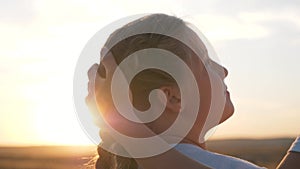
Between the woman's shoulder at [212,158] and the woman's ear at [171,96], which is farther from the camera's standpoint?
the woman's ear at [171,96]

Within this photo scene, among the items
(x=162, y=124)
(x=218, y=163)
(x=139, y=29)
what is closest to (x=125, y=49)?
(x=139, y=29)

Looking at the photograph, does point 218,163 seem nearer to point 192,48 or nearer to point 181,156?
point 181,156

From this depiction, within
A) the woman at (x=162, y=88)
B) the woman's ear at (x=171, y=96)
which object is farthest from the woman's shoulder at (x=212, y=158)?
the woman's ear at (x=171, y=96)

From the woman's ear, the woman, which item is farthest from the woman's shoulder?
the woman's ear

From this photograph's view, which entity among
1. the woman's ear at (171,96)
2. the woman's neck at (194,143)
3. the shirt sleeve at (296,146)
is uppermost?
the woman's ear at (171,96)

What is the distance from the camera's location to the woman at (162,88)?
2262mm

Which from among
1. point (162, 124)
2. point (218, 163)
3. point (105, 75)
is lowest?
point (218, 163)

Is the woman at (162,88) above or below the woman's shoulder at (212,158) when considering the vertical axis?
above

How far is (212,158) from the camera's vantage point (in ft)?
7.30

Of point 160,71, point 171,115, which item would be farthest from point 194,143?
point 160,71

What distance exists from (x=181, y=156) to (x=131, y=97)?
0.24 m

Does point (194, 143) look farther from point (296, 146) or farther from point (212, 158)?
point (296, 146)

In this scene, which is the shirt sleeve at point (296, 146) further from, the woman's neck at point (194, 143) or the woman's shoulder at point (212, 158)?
the woman's neck at point (194, 143)

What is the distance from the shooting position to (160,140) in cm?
221
